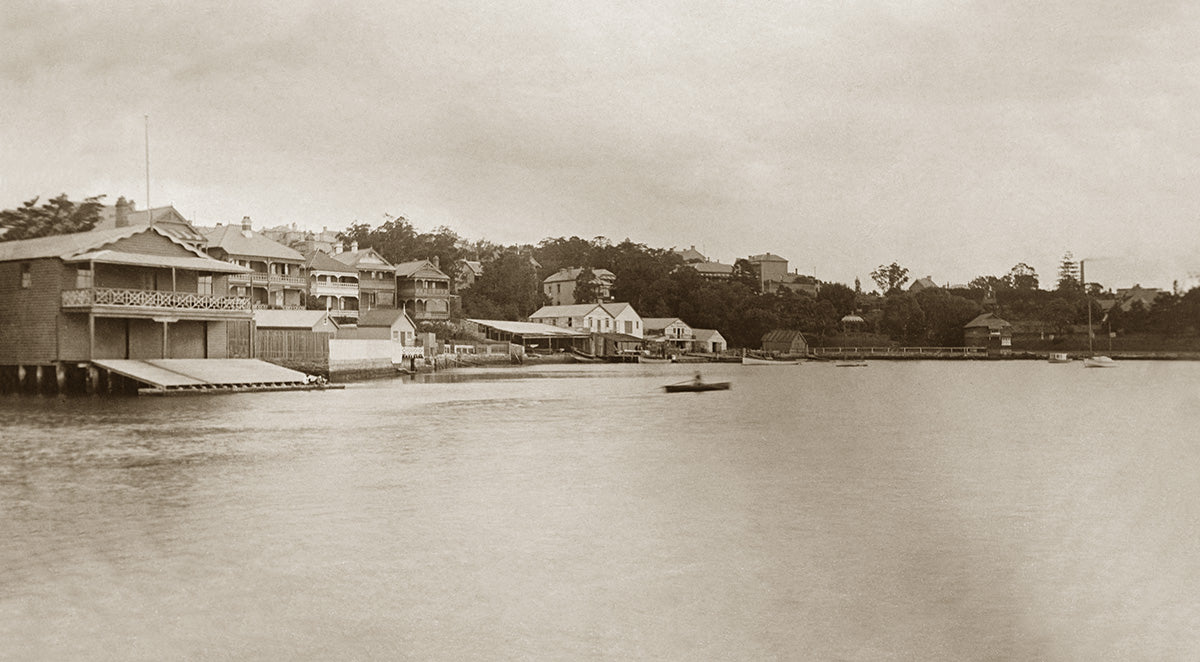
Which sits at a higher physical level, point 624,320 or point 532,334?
point 624,320

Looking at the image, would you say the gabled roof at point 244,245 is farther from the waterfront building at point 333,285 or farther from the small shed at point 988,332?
the small shed at point 988,332

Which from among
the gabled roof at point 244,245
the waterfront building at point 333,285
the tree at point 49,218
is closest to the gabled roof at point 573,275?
the waterfront building at point 333,285

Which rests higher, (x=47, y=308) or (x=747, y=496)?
(x=47, y=308)

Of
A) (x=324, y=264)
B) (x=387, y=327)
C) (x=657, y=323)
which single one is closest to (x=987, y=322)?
(x=657, y=323)

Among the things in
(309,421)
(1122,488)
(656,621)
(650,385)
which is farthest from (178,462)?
(650,385)

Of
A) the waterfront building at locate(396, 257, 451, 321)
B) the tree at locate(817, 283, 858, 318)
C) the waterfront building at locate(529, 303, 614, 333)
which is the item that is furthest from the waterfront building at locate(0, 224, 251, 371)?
the tree at locate(817, 283, 858, 318)

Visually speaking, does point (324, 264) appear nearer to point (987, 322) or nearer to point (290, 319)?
point (290, 319)

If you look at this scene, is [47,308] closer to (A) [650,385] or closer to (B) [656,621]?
(A) [650,385]
